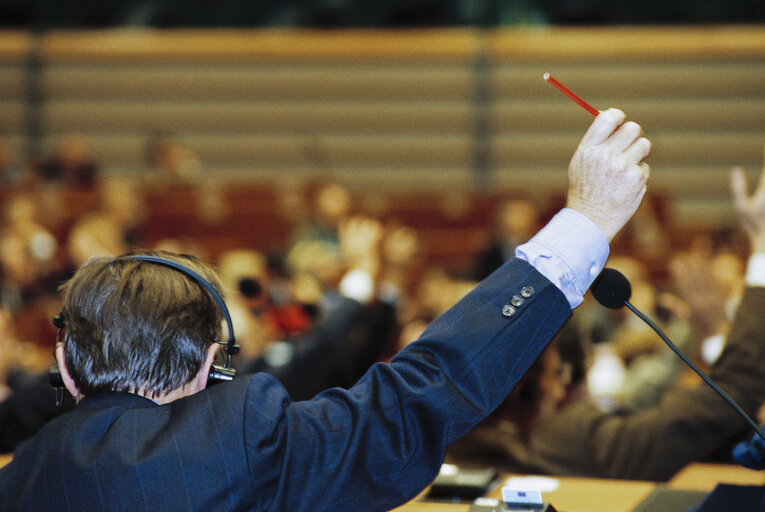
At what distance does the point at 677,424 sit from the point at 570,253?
108cm

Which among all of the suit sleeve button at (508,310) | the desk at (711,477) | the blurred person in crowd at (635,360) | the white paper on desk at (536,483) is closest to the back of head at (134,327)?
the suit sleeve button at (508,310)

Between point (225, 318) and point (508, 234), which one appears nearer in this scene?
point (225, 318)

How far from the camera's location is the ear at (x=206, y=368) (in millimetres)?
1197

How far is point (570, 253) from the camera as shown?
1168 millimetres

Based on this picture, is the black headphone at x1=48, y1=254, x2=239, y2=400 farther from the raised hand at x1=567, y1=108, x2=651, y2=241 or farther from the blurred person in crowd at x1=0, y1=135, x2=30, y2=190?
the blurred person in crowd at x1=0, y1=135, x2=30, y2=190

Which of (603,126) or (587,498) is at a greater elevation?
(603,126)

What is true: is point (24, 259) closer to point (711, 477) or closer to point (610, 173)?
point (711, 477)

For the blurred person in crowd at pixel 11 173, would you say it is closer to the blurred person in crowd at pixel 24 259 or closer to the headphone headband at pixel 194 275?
the blurred person in crowd at pixel 24 259

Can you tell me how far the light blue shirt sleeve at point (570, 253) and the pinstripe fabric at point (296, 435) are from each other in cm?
2

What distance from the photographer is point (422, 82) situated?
10523 millimetres

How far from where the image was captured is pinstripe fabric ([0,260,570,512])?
1.07 meters

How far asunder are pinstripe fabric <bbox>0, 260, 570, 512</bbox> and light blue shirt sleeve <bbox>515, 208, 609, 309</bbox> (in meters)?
0.02

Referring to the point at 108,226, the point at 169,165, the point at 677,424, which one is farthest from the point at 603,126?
the point at 169,165

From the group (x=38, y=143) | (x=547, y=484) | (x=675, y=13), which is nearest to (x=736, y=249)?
(x=675, y=13)
